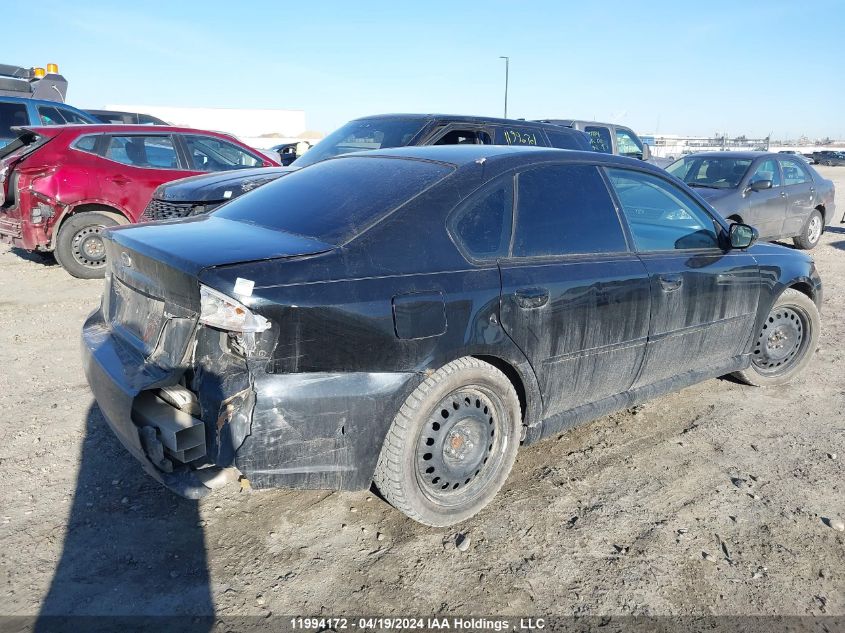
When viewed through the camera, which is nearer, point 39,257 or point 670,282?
point 670,282

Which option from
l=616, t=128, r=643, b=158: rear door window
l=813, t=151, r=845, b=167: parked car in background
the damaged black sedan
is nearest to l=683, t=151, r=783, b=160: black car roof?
l=616, t=128, r=643, b=158: rear door window

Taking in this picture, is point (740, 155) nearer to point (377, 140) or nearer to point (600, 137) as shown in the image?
point (600, 137)

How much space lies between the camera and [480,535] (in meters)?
2.97

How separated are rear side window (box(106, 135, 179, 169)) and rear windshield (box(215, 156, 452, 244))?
494cm

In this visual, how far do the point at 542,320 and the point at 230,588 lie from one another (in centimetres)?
180

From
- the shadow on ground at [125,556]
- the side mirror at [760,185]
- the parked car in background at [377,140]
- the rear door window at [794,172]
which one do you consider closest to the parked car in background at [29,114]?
the parked car in background at [377,140]

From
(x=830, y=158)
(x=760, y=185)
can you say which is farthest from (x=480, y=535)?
(x=830, y=158)

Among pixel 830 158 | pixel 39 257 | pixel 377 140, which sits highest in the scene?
pixel 830 158

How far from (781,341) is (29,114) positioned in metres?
11.6

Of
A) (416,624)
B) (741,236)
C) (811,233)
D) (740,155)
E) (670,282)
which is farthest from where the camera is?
(811,233)

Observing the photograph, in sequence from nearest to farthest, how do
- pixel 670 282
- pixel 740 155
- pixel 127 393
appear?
1. pixel 127 393
2. pixel 670 282
3. pixel 740 155

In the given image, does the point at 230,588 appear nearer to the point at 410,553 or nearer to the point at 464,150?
the point at 410,553

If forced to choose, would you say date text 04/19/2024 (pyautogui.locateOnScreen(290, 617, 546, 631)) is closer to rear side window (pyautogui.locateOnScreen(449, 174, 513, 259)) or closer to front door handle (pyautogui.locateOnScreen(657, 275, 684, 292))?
rear side window (pyautogui.locateOnScreen(449, 174, 513, 259))

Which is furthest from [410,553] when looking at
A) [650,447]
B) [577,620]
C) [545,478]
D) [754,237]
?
[754,237]
